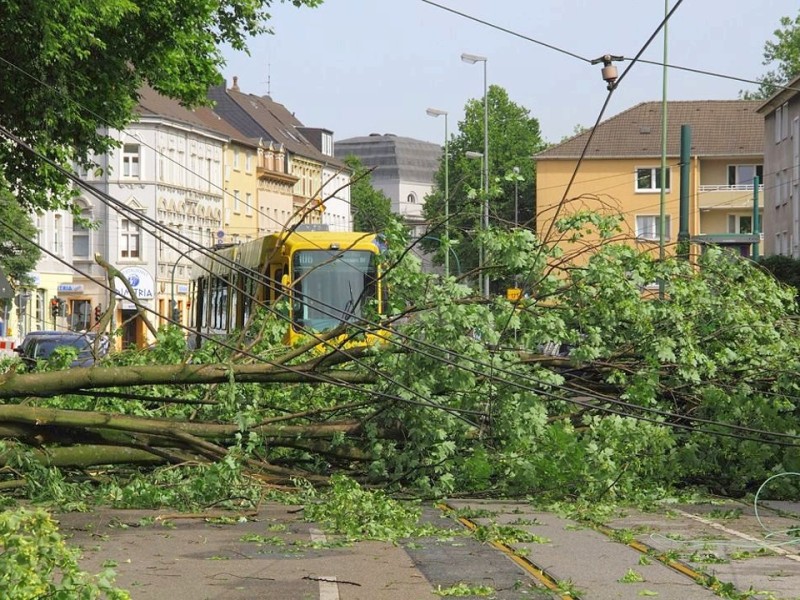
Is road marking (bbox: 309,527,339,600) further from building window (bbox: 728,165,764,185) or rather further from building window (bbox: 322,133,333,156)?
building window (bbox: 322,133,333,156)

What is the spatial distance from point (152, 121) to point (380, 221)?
74310mm

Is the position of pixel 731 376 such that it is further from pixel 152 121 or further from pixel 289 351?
pixel 152 121

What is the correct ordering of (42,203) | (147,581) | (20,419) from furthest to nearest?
(42,203), (20,419), (147,581)

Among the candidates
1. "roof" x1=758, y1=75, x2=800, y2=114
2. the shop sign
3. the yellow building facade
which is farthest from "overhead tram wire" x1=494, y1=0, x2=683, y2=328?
the yellow building facade

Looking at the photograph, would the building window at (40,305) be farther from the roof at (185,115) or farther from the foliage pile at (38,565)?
the foliage pile at (38,565)

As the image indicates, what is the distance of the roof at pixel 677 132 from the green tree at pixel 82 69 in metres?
58.3

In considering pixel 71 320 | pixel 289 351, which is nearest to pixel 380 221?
pixel 289 351

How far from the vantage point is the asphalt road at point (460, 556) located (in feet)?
29.9

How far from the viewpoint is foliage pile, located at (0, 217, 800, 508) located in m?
12.8

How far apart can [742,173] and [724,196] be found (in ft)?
6.92

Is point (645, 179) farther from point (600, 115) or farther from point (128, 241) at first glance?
point (600, 115)

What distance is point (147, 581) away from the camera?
9.52m

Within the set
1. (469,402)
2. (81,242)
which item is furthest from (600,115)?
(81,242)

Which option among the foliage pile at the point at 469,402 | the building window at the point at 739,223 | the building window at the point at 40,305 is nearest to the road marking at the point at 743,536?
the foliage pile at the point at 469,402
